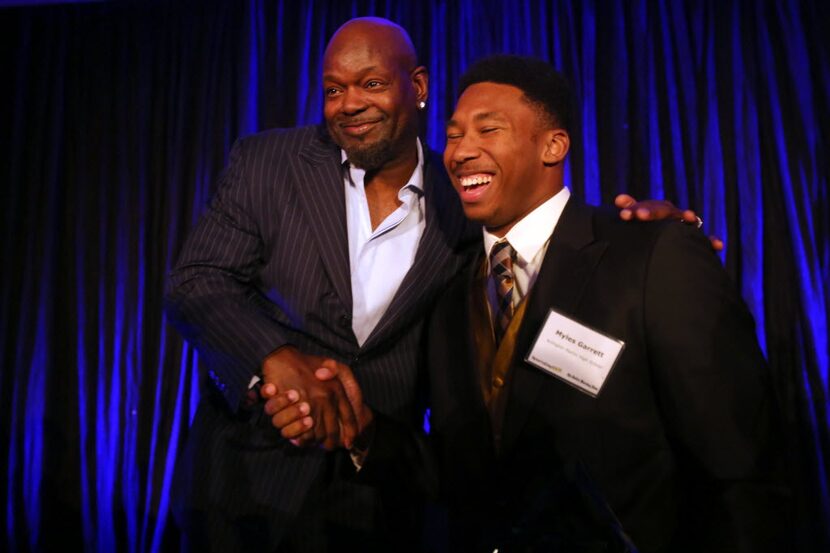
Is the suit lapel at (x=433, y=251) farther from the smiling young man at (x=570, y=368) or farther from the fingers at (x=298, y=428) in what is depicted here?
the fingers at (x=298, y=428)

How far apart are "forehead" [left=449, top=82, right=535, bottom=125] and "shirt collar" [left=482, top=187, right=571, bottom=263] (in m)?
0.26

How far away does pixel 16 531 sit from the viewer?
11.8ft

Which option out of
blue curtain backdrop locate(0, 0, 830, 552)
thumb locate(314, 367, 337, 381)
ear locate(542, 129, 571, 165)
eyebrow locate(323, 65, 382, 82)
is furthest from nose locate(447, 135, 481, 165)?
blue curtain backdrop locate(0, 0, 830, 552)

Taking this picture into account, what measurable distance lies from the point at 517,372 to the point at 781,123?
7.37 ft

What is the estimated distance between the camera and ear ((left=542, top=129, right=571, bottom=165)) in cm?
185

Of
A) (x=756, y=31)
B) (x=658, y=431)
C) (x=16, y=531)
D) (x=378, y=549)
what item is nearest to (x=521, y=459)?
(x=658, y=431)

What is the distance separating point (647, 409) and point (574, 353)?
0.20 meters

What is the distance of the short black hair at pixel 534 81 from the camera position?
188 cm

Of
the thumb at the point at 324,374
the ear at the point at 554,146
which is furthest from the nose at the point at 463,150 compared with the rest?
the thumb at the point at 324,374

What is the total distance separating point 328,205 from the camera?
2.02 meters

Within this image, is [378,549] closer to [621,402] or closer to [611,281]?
[621,402]

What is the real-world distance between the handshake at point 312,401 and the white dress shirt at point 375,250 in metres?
0.31

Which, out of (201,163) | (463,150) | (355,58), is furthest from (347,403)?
(201,163)

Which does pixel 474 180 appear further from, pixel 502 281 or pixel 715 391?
pixel 715 391
